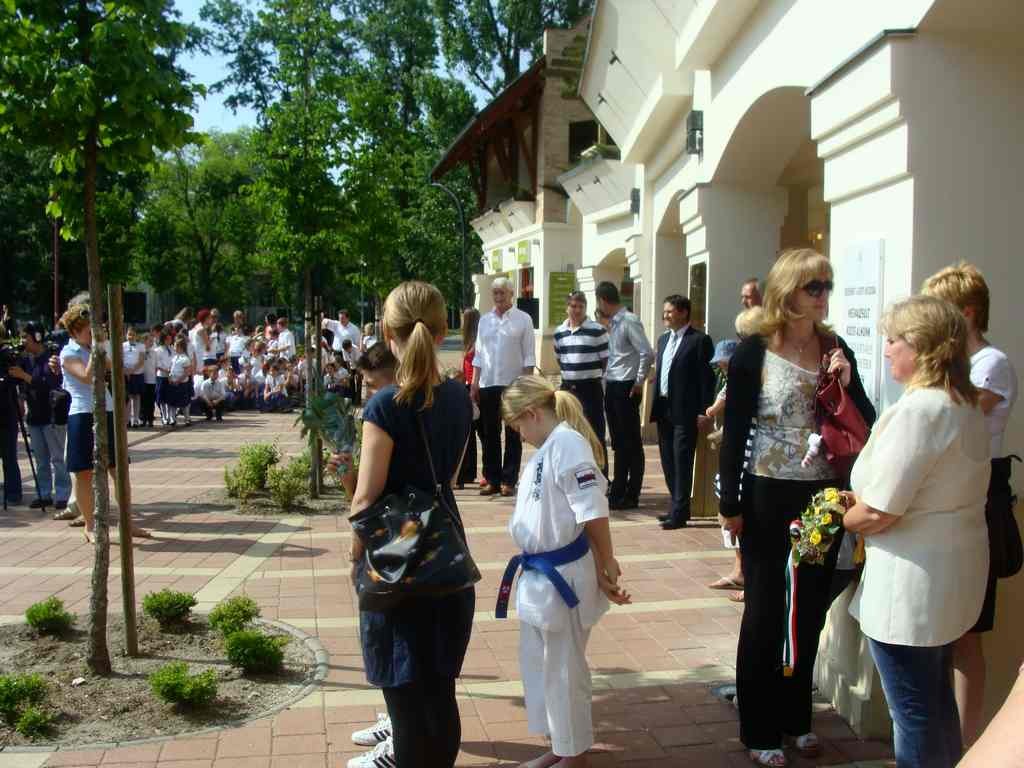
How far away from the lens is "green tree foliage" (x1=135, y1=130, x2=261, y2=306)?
1860 inches

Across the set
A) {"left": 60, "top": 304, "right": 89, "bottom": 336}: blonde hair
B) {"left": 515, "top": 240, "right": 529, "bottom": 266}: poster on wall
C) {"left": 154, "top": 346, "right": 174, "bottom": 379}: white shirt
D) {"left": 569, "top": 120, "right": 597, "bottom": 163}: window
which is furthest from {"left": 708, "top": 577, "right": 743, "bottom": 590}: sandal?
{"left": 515, "top": 240, "right": 529, "bottom": 266}: poster on wall

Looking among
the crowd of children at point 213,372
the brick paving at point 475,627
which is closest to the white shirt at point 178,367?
the crowd of children at point 213,372

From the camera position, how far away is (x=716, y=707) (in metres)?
4.29

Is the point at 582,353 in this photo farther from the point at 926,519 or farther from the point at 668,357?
the point at 926,519

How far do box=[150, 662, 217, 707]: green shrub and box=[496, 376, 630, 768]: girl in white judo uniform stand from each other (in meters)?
1.44

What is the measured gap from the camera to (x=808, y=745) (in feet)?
12.6

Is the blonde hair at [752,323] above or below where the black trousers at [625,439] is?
above

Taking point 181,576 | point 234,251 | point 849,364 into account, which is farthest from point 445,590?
point 234,251

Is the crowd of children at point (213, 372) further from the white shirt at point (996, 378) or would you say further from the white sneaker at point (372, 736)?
the white shirt at point (996, 378)

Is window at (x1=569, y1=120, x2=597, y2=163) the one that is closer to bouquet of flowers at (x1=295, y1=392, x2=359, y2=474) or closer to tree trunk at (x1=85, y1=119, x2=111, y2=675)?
bouquet of flowers at (x1=295, y1=392, x2=359, y2=474)

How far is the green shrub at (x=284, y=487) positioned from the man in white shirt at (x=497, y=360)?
1.79 metres

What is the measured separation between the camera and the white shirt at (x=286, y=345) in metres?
20.9

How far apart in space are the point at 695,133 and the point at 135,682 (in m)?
7.36

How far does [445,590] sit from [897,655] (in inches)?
55.3
